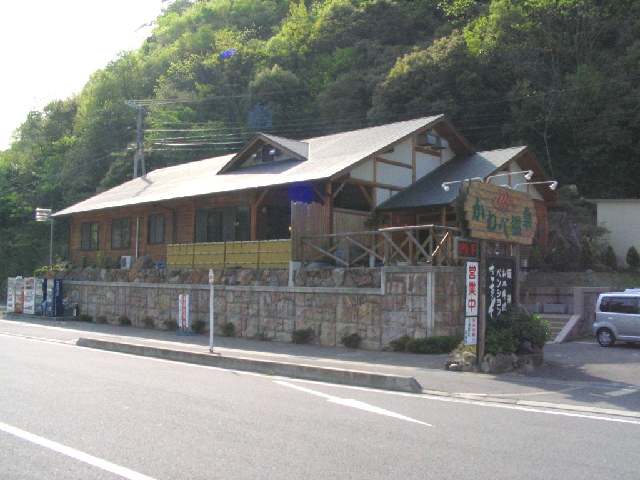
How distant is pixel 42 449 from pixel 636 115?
1449 inches

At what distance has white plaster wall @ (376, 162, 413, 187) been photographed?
22891 millimetres

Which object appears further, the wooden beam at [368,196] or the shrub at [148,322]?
the shrub at [148,322]

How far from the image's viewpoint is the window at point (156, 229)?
28.3 m

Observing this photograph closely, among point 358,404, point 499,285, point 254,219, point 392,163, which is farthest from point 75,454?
point 392,163

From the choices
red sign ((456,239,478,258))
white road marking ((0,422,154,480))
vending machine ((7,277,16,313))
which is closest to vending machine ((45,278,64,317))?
vending machine ((7,277,16,313))

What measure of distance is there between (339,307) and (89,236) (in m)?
19.3

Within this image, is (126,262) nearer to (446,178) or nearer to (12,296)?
(12,296)

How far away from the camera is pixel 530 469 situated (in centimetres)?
644

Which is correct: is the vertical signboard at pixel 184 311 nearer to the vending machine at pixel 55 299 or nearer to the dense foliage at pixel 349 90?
the vending machine at pixel 55 299

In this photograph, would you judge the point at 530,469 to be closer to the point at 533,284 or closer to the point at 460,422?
the point at 460,422

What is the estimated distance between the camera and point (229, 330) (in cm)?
2211

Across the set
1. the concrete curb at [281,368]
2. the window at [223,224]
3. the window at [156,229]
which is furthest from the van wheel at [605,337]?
the window at [156,229]

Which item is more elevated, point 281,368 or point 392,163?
point 392,163

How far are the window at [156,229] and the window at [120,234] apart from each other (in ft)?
6.09
